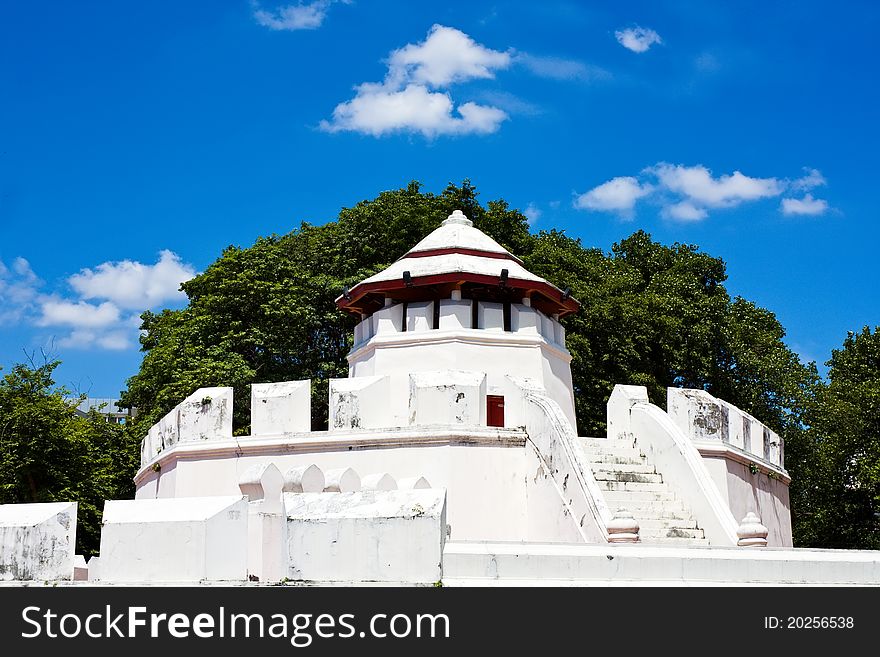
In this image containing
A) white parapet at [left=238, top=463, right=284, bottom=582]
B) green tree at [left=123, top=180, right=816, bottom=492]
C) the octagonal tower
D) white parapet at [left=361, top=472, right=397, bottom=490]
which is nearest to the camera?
white parapet at [left=238, top=463, right=284, bottom=582]

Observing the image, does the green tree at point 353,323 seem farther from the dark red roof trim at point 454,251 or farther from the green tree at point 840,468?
the dark red roof trim at point 454,251

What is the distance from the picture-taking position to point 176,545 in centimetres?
847

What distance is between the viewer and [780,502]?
21.6 metres

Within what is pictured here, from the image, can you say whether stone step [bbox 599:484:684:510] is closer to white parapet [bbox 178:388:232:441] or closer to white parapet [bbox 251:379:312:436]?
white parapet [bbox 251:379:312:436]

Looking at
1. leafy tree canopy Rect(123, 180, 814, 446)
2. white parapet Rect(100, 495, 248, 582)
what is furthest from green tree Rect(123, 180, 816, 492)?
white parapet Rect(100, 495, 248, 582)

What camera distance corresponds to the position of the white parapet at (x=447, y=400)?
59.9 feet

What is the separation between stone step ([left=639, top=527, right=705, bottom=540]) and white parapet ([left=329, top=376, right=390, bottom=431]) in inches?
222

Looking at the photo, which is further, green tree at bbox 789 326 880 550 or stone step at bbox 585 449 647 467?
green tree at bbox 789 326 880 550

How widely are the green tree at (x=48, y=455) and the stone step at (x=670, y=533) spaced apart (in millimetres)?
18531

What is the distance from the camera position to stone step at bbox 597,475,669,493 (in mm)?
17095
